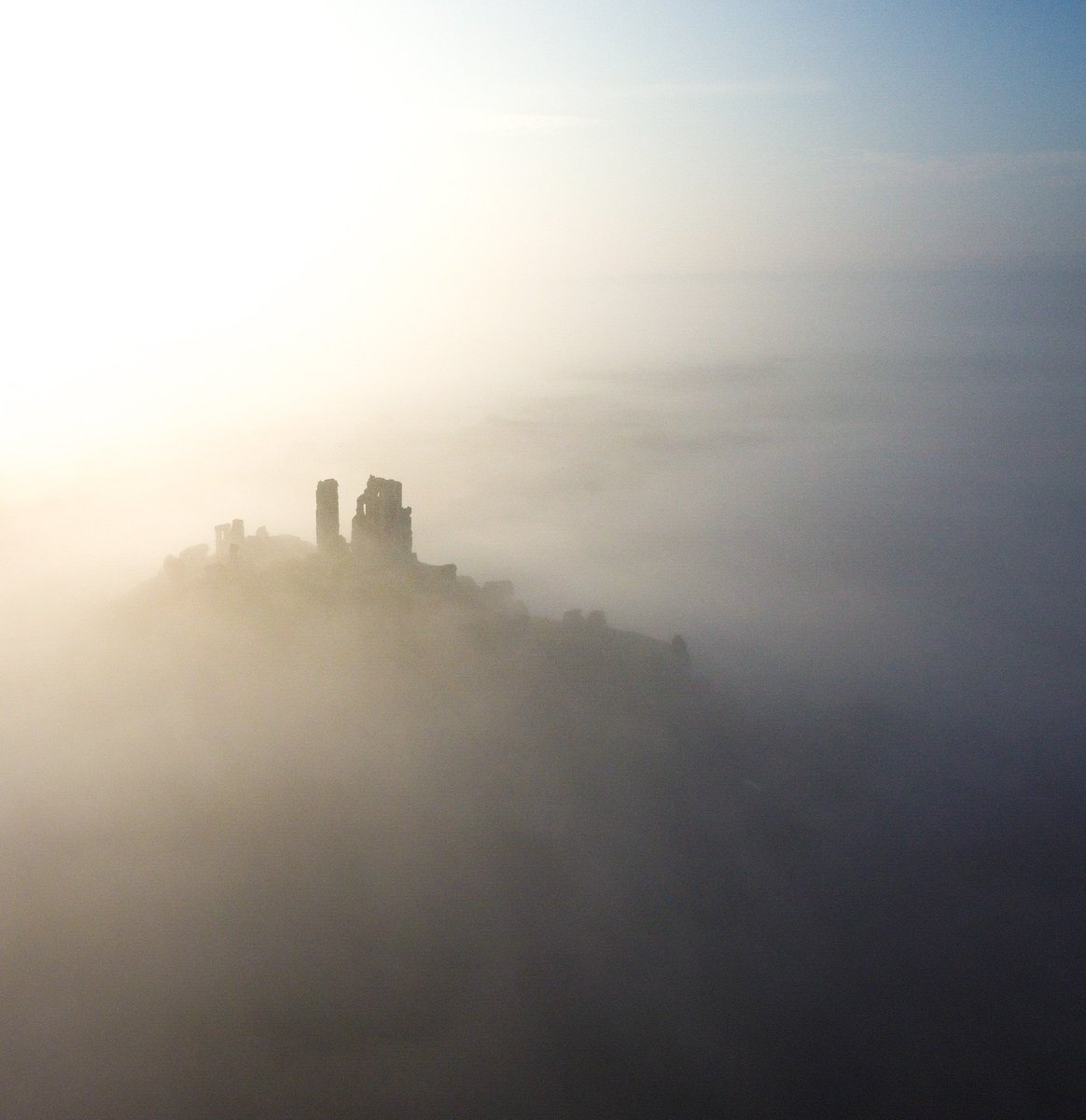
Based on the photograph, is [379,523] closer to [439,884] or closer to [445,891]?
[439,884]

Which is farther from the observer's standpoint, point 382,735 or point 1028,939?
point 382,735

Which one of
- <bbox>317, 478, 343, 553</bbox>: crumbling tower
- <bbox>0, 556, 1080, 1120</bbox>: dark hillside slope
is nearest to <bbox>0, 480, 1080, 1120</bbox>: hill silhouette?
<bbox>0, 556, 1080, 1120</bbox>: dark hillside slope

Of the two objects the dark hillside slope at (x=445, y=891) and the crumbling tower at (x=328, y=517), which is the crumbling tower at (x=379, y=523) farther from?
the dark hillside slope at (x=445, y=891)

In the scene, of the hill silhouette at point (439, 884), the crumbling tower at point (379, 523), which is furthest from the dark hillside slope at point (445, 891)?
the crumbling tower at point (379, 523)

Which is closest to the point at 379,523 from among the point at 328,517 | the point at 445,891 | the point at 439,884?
the point at 328,517

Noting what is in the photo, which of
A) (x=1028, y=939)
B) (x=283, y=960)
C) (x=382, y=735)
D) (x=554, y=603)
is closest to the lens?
(x=283, y=960)

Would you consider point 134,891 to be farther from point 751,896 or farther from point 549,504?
point 549,504

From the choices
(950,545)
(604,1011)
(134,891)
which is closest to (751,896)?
(604,1011)
